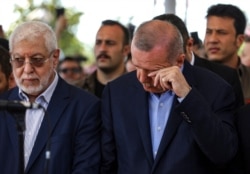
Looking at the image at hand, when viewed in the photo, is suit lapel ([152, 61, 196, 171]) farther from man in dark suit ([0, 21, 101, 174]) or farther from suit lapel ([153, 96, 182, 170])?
man in dark suit ([0, 21, 101, 174])

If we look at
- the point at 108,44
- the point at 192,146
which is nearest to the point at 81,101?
the point at 192,146

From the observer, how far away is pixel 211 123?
409cm

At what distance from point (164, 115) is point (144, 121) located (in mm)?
129

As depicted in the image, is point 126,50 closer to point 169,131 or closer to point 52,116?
point 52,116

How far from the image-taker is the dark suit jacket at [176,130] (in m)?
4.10

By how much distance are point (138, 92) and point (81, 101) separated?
1.29 feet

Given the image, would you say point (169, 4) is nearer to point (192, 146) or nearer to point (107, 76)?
point (107, 76)

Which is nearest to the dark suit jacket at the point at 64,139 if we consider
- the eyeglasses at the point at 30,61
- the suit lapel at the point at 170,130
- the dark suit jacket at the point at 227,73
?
the eyeglasses at the point at 30,61

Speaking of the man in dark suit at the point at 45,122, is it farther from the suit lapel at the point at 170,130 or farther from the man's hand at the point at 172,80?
the man's hand at the point at 172,80

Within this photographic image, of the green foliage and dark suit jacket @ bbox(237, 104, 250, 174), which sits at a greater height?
dark suit jacket @ bbox(237, 104, 250, 174)

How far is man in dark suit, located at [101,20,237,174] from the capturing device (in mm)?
4098

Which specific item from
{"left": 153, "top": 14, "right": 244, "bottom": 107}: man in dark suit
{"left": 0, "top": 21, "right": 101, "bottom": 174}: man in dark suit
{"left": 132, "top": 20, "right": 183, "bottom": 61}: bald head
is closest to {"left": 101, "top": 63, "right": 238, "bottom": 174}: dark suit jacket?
{"left": 0, "top": 21, "right": 101, "bottom": 174}: man in dark suit

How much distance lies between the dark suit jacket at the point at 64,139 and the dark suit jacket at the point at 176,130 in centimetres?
8

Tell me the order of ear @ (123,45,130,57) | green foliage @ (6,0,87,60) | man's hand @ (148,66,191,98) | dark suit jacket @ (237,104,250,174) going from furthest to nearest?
green foliage @ (6,0,87,60) → ear @ (123,45,130,57) → dark suit jacket @ (237,104,250,174) → man's hand @ (148,66,191,98)
